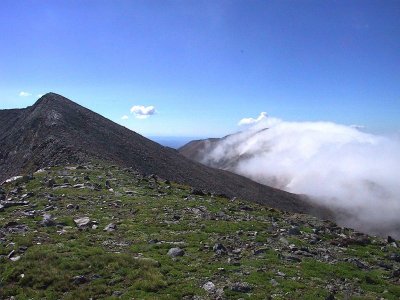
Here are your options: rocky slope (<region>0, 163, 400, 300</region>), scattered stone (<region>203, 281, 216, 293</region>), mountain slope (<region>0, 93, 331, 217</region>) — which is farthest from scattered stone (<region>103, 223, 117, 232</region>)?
mountain slope (<region>0, 93, 331, 217</region>)

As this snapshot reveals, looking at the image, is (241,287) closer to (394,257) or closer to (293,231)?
(293,231)

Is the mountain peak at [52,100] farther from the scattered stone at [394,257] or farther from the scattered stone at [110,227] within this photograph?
the scattered stone at [394,257]

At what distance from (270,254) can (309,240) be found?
5930 mm

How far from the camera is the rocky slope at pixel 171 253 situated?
17.5 meters

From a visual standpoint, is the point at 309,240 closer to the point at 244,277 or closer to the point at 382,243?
the point at 382,243

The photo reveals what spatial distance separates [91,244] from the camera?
22.5 metres

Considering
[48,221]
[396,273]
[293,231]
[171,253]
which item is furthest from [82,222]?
[396,273]

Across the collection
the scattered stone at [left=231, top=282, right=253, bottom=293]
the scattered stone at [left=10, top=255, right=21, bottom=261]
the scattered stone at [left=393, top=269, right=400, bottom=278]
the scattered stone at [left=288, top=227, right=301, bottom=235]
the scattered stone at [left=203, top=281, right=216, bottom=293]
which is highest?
the scattered stone at [left=288, top=227, right=301, bottom=235]

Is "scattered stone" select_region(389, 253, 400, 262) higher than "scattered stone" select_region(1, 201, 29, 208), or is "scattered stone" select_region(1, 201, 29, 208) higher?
"scattered stone" select_region(389, 253, 400, 262)

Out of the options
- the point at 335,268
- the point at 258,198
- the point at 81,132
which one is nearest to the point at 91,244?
the point at 335,268

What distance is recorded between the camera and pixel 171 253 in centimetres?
2156

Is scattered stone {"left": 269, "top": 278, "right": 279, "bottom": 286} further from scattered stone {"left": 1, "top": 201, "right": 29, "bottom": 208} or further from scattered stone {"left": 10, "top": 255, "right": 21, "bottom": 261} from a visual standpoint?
scattered stone {"left": 1, "top": 201, "right": 29, "bottom": 208}

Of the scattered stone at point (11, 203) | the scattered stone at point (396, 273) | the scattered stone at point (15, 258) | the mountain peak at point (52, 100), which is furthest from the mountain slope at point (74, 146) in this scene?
the scattered stone at point (396, 273)

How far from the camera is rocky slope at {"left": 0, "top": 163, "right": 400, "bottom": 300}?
17.5 m
